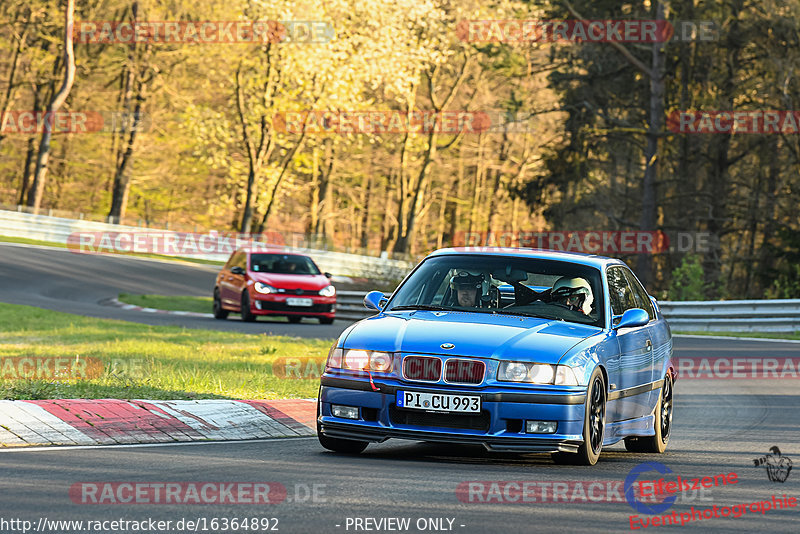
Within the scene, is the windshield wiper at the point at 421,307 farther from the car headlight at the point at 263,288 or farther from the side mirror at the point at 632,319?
the car headlight at the point at 263,288

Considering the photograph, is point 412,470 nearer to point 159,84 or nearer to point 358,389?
point 358,389

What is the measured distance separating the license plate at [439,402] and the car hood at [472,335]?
0.95ft

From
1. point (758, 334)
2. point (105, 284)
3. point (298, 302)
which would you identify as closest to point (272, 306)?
point (298, 302)

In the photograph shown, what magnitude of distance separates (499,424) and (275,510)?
2.22 meters

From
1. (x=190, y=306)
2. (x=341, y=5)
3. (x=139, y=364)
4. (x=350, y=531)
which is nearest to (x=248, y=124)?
(x=341, y=5)

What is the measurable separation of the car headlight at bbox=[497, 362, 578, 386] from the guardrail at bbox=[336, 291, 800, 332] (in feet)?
68.7

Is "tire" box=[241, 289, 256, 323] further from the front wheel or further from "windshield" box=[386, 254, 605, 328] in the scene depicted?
"windshield" box=[386, 254, 605, 328]

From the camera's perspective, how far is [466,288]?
9562 mm

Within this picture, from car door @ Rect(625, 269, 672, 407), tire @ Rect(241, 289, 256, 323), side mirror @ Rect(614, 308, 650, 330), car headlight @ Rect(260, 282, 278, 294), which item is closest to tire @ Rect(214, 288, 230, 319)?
tire @ Rect(241, 289, 256, 323)

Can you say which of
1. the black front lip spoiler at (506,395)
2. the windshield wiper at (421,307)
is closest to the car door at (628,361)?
the black front lip spoiler at (506,395)

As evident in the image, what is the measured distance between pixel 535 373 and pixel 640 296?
298 cm

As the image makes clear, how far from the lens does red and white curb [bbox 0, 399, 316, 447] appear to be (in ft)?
29.2

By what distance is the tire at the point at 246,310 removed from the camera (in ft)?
92.4

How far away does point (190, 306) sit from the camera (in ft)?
108
